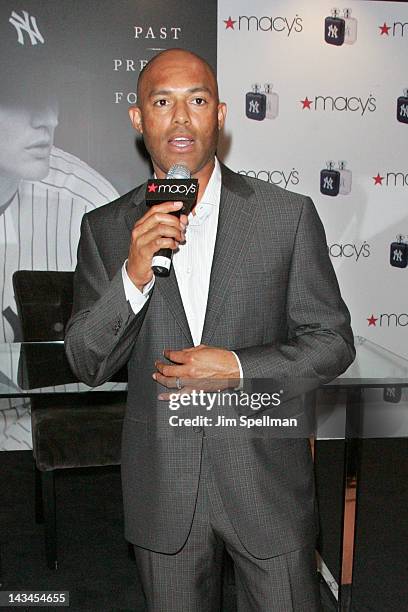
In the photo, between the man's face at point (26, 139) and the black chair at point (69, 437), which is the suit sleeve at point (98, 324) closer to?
the black chair at point (69, 437)

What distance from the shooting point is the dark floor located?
2.91m

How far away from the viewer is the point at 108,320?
124 centimetres

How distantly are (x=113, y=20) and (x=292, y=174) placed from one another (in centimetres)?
144

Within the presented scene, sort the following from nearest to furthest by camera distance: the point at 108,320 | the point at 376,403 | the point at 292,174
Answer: the point at 108,320 < the point at 376,403 < the point at 292,174

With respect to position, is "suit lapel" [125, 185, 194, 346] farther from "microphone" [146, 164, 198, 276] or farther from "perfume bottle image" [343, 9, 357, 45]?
"perfume bottle image" [343, 9, 357, 45]

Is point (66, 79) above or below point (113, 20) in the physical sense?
below

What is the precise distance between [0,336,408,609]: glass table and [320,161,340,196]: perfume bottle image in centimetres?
191

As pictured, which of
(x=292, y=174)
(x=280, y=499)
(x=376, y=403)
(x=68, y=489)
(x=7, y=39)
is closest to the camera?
(x=280, y=499)

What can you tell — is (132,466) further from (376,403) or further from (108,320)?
(376,403)

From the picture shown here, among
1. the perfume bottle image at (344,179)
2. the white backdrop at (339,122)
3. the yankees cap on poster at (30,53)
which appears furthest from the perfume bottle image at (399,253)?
the yankees cap on poster at (30,53)

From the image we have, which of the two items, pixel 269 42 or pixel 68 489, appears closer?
pixel 68 489

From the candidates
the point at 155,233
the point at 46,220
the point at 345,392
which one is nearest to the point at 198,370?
the point at 155,233

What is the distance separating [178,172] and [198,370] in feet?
1.16

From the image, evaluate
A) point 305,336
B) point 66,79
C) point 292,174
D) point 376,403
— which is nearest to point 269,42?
point 292,174
